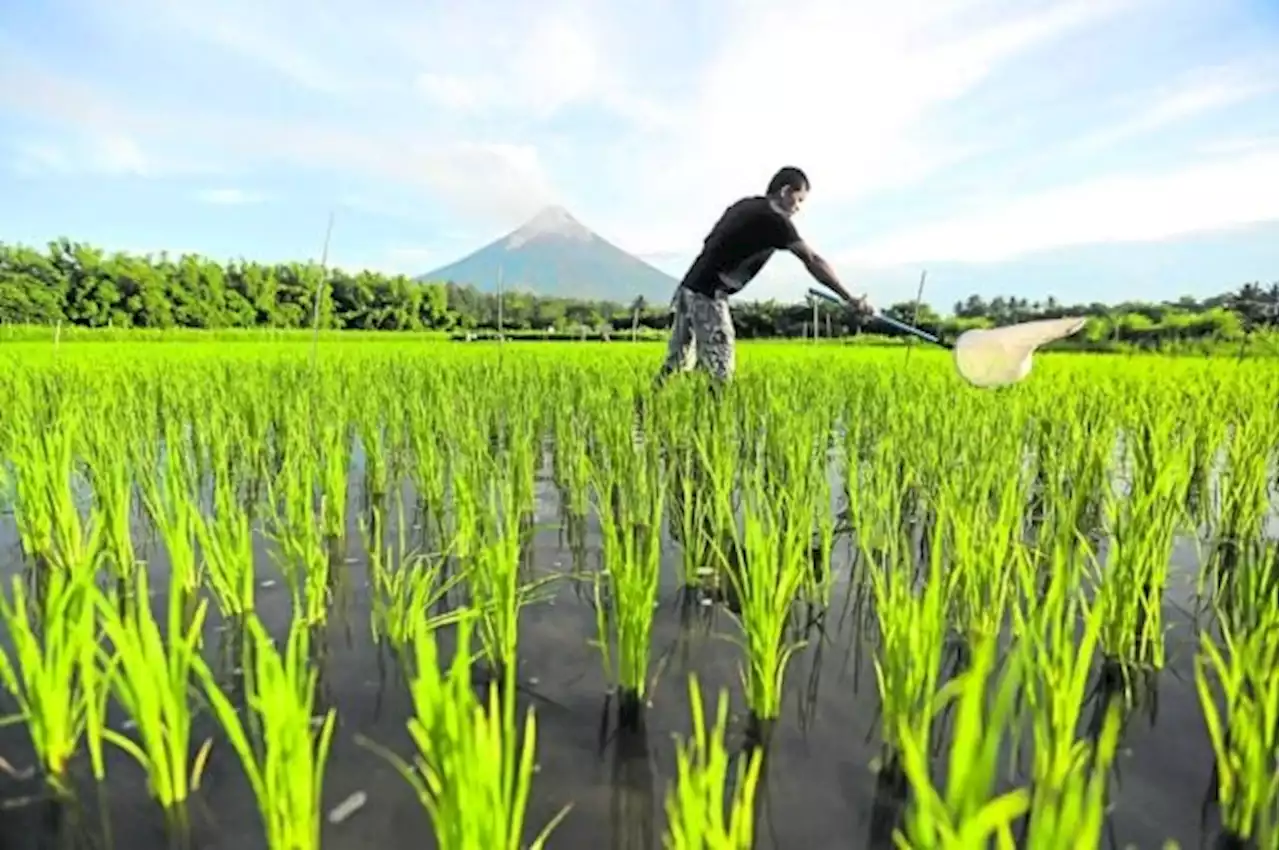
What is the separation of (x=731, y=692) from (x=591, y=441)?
86.8 inches

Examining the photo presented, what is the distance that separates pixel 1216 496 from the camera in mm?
3135

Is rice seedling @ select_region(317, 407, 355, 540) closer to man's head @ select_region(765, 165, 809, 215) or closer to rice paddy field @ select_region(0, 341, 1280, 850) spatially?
rice paddy field @ select_region(0, 341, 1280, 850)

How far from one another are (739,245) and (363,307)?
40.3 m

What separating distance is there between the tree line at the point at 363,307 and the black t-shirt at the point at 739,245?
8.92 metres

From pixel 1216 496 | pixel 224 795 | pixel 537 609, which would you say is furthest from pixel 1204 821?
pixel 1216 496

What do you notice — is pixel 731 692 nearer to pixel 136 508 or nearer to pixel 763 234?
pixel 136 508

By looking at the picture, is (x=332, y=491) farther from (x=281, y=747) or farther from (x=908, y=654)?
(x=908, y=654)

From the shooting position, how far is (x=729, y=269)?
481cm

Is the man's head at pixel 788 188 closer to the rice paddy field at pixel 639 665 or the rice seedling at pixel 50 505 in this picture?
the rice paddy field at pixel 639 665

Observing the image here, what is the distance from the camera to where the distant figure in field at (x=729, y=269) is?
14.8ft

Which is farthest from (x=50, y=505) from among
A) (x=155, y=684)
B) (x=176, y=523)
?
(x=155, y=684)

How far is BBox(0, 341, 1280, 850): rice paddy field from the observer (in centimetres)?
101

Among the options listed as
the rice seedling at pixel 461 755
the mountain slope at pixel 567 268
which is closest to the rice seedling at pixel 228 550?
the rice seedling at pixel 461 755

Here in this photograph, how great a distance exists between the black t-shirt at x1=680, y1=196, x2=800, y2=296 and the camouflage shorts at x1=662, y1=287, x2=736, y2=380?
0.09 m
